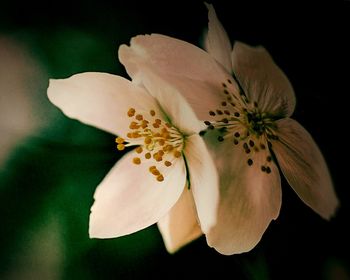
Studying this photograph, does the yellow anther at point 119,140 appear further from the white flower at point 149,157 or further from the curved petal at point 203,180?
the curved petal at point 203,180

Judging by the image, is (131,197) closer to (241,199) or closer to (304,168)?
(241,199)

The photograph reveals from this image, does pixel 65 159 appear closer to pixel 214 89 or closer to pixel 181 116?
pixel 181 116

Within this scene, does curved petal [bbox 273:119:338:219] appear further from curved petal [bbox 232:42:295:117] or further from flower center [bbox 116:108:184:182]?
flower center [bbox 116:108:184:182]

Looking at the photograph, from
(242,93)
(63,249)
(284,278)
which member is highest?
(242,93)

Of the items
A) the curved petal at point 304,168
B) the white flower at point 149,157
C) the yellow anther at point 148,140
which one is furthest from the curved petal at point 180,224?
the curved petal at point 304,168

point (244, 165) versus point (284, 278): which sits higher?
point (244, 165)

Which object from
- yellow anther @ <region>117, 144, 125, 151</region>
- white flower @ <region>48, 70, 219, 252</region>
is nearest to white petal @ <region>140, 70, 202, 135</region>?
white flower @ <region>48, 70, 219, 252</region>

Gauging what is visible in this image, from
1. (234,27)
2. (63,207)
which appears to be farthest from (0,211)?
(234,27)
